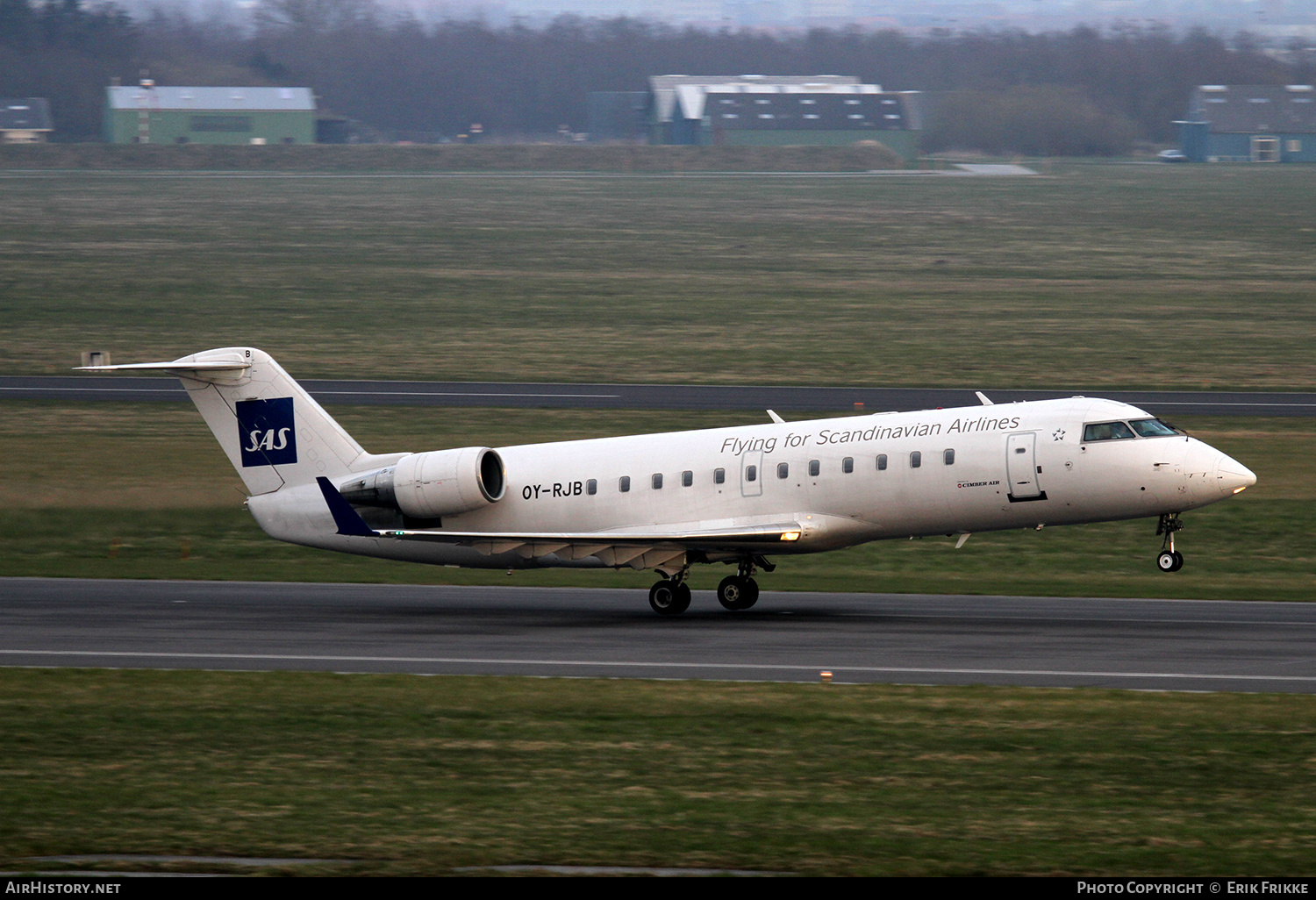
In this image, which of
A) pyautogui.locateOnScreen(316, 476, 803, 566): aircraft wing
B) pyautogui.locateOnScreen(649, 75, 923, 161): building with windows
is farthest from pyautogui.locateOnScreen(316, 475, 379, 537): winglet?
pyautogui.locateOnScreen(649, 75, 923, 161): building with windows

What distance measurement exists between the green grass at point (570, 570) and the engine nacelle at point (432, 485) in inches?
182

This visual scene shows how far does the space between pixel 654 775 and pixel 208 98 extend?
149 m

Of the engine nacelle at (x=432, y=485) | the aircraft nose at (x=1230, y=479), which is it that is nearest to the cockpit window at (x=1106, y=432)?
the aircraft nose at (x=1230, y=479)

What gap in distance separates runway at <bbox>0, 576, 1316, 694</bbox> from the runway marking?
0.18 ft

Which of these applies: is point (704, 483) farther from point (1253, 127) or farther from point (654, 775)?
point (1253, 127)

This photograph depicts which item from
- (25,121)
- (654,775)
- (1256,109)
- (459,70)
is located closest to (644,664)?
(654,775)

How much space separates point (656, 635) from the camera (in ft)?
90.7

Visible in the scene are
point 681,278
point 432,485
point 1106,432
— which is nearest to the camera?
point 1106,432

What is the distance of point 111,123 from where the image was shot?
151 meters

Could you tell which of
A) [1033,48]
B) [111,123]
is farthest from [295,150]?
[1033,48]

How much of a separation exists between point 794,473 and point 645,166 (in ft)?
405

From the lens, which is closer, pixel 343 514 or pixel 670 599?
pixel 343 514

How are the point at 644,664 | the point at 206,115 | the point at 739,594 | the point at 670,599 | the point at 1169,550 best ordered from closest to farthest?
the point at 644,664 → the point at 1169,550 → the point at 670,599 → the point at 739,594 → the point at 206,115

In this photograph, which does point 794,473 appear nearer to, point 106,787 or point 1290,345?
point 106,787
